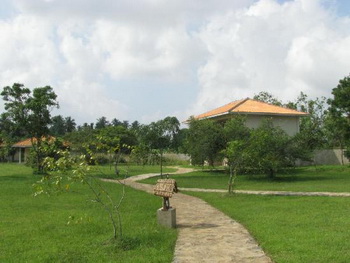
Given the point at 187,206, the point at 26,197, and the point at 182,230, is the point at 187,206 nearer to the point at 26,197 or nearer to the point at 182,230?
the point at 182,230

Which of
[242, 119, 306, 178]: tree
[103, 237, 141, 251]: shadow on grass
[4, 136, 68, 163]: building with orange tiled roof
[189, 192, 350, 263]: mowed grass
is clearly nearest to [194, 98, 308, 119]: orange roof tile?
[242, 119, 306, 178]: tree

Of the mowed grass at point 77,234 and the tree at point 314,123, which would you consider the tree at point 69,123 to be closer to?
the tree at point 314,123

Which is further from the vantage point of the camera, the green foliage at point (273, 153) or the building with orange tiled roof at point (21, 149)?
the building with orange tiled roof at point (21, 149)

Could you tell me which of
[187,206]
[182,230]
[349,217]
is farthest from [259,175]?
[182,230]

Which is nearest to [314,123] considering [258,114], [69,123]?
[258,114]

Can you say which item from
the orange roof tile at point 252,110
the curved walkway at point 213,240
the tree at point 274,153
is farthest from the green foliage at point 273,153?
the curved walkway at point 213,240

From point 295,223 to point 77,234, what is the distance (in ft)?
14.6

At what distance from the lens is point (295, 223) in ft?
29.5

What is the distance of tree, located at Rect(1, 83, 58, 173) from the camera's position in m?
26.3

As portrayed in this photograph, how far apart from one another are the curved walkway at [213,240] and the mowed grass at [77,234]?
0.27 metres

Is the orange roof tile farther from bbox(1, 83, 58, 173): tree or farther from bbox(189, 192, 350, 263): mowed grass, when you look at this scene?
bbox(189, 192, 350, 263): mowed grass

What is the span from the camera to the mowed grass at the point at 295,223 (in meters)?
6.50

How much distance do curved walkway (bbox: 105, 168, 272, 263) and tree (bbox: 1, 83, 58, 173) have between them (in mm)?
17894

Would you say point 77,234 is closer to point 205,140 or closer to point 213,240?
point 213,240
